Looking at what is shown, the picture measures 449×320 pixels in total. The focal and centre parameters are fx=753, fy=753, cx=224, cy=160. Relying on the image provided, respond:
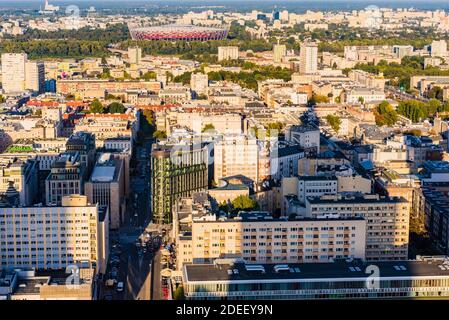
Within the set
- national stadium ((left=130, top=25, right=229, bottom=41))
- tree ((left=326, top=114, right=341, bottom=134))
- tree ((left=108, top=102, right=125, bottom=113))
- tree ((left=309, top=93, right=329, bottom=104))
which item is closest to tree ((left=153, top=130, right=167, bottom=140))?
tree ((left=108, top=102, right=125, bottom=113))

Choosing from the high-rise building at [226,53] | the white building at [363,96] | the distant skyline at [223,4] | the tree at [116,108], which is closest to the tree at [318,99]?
the white building at [363,96]

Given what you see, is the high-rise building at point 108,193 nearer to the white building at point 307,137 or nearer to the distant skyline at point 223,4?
the white building at point 307,137

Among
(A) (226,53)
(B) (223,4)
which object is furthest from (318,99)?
(B) (223,4)

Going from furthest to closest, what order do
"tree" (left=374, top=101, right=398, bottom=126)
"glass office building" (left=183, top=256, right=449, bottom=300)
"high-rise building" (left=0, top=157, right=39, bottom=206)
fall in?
"tree" (left=374, top=101, right=398, bottom=126) < "high-rise building" (left=0, top=157, right=39, bottom=206) < "glass office building" (left=183, top=256, right=449, bottom=300)

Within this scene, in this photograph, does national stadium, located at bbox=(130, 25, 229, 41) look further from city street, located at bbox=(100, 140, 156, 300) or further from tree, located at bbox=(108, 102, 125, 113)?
city street, located at bbox=(100, 140, 156, 300)

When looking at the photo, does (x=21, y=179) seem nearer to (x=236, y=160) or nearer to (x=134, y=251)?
(x=134, y=251)
